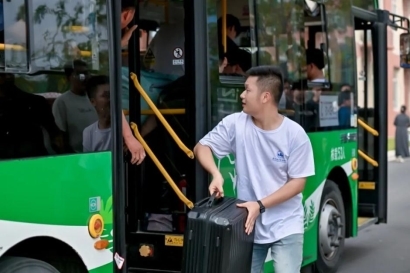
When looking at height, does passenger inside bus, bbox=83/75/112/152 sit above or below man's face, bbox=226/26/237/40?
below

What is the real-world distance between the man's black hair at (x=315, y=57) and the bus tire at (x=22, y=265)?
423 cm

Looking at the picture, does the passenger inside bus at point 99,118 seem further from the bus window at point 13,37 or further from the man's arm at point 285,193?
the man's arm at point 285,193

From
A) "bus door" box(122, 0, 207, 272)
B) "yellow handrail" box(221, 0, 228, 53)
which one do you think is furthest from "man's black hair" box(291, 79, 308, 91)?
"bus door" box(122, 0, 207, 272)

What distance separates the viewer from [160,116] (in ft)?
19.8

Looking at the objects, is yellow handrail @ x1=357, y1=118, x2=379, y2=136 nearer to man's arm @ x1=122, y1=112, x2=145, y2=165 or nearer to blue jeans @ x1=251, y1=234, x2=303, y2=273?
man's arm @ x1=122, y1=112, x2=145, y2=165

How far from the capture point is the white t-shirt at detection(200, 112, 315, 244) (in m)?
4.80

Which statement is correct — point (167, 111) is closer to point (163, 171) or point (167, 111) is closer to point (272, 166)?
point (163, 171)

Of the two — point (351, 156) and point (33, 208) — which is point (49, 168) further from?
point (351, 156)

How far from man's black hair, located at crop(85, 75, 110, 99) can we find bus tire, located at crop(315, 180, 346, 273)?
384 centimetres

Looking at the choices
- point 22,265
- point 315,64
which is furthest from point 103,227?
point 315,64

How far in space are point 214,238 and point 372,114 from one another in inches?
238

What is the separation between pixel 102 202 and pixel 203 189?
4.53ft

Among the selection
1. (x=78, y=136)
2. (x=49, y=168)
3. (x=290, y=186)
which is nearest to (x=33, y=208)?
(x=49, y=168)

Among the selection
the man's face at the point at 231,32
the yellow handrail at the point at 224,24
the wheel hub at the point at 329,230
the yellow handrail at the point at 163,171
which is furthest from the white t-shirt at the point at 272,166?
the wheel hub at the point at 329,230
